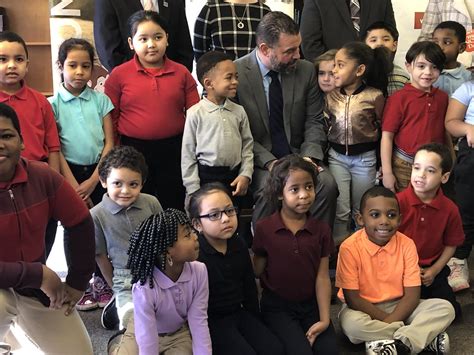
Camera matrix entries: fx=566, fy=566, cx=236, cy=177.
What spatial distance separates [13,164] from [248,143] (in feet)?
4.04

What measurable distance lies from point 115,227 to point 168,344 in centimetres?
60

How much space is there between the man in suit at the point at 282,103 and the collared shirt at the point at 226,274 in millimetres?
575

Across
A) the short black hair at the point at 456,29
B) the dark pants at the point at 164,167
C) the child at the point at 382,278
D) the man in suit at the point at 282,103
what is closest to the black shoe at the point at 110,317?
the dark pants at the point at 164,167

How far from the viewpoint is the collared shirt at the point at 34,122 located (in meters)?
2.41

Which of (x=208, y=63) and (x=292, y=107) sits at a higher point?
(x=208, y=63)

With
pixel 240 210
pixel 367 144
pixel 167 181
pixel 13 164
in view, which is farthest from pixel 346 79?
pixel 13 164

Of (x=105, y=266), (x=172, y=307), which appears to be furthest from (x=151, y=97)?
(x=172, y=307)

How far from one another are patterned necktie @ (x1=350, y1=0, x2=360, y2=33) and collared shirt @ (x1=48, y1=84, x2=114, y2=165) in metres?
1.65

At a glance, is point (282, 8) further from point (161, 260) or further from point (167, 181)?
point (161, 260)

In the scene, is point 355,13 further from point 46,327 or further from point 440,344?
point 46,327

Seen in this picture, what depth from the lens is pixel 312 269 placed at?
2221 mm

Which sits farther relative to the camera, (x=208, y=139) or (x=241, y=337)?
(x=208, y=139)

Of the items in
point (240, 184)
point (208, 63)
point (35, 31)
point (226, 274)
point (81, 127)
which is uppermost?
point (35, 31)

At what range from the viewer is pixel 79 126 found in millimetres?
2613
